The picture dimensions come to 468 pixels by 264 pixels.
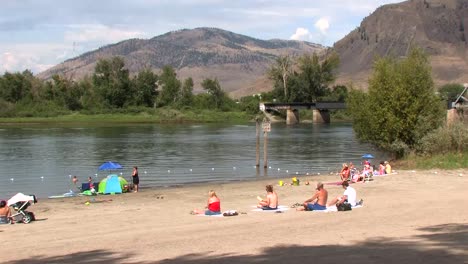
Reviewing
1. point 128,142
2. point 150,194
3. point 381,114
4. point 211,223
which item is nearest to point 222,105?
point 128,142

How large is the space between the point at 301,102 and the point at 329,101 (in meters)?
9.67

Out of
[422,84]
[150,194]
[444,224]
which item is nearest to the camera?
[444,224]

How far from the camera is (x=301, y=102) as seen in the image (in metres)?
159

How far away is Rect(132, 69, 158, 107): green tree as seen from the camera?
171 metres

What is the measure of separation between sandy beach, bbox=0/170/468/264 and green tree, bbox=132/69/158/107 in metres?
142

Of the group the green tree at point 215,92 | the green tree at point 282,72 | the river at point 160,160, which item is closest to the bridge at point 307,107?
the green tree at point 282,72

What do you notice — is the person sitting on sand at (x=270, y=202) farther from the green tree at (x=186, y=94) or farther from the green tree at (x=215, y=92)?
the green tree at (x=215, y=92)

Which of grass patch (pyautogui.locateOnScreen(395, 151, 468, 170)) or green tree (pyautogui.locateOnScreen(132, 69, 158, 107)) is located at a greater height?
green tree (pyautogui.locateOnScreen(132, 69, 158, 107))

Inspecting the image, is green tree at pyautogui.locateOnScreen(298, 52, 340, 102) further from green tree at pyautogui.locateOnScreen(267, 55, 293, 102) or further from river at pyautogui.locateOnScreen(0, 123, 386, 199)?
river at pyautogui.locateOnScreen(0, 123, 386, 199)

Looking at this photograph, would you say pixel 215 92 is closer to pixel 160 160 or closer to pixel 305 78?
pixel 305 78

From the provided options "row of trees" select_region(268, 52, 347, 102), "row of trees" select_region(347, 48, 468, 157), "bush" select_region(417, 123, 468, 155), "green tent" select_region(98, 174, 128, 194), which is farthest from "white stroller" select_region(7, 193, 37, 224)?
"row of trees" select_region(268, 52, 347, 102)

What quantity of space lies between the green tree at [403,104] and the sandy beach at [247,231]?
1357cm

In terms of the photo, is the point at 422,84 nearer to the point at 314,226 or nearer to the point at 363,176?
the point at 363,176

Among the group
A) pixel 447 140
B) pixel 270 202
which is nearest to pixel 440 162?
pixel 447 140
